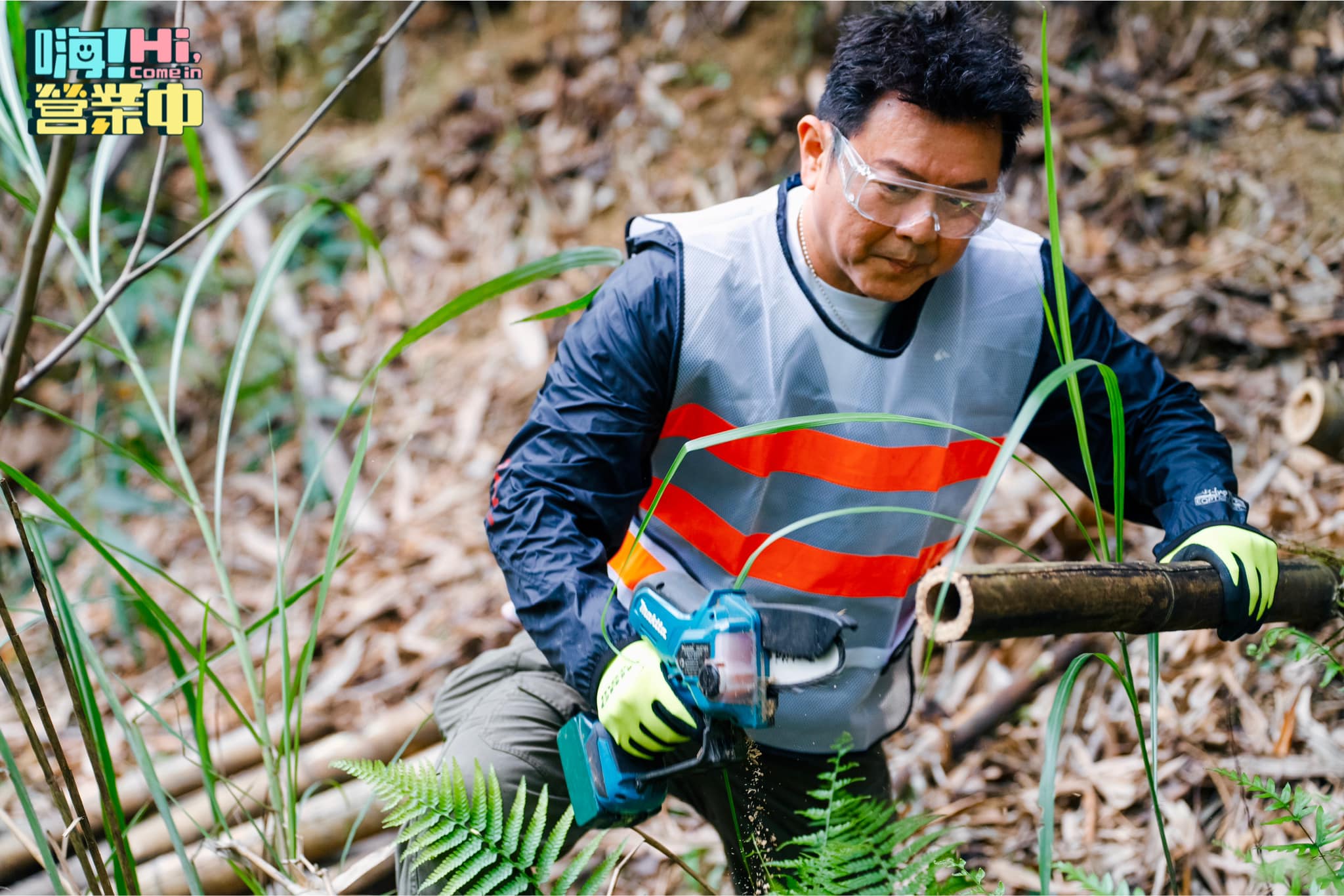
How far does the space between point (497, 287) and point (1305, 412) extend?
7.78ft

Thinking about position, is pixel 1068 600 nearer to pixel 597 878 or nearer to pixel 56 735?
pixel 597 878

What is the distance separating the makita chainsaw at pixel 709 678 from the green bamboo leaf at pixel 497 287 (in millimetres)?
555

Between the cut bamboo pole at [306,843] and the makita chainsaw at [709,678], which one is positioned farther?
→ the cut bamboo pole at [306,843]

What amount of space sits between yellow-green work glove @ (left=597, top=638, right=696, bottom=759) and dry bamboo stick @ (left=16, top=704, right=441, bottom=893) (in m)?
1.30

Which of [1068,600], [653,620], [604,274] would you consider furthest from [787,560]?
[604,274]

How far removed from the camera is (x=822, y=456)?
209cm

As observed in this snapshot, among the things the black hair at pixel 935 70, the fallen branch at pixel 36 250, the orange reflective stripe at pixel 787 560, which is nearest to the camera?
the fallen branch at pixel 36 250

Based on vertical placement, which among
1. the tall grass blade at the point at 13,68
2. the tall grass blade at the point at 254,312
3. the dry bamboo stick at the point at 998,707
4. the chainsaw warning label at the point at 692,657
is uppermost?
the tall grass blade at the point at 13,68

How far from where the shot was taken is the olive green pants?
1.98 meters

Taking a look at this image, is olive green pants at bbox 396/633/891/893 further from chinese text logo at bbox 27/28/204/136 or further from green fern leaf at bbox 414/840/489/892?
chinese text logo at bbox 27/28/204/136

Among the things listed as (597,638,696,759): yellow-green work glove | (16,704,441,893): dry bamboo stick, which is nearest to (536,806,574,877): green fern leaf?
(597,638,696,759): yellow-green work glove

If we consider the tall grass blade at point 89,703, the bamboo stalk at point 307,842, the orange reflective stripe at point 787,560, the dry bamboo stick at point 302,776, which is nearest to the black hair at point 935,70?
the orange reflective stripe at point 787,560

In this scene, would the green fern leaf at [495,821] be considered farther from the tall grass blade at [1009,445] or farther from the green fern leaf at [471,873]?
the tall grass blade at [1009,445]

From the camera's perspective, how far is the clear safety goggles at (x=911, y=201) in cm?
185
